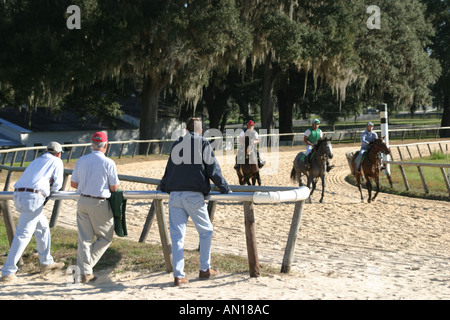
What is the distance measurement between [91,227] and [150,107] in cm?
2469

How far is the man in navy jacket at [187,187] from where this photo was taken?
6715 millimetres

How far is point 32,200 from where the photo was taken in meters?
7.05

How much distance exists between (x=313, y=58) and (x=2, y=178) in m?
18.2

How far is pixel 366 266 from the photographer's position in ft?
27.3

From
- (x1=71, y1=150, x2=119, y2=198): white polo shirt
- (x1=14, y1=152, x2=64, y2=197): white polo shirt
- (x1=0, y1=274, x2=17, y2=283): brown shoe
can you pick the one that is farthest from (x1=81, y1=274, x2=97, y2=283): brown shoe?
(x1=14, y1=152, x2=64, y2=197): white polo shirt

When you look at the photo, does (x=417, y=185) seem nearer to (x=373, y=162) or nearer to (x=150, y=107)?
(x=373, y=162)

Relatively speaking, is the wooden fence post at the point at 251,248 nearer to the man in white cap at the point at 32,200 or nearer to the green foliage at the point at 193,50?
the man in white cap at the point at 32,200

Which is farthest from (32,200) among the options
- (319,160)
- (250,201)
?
(319,160)

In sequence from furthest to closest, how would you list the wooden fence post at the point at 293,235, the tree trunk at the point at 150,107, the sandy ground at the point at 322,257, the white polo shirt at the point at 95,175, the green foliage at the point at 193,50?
the tree trunk at the point at 150,107
the green foliage at the point at 193,50
the wooden fence post at the point at 293,235
the white polo shirt at the point at 95,175
the sandy ground at the point at 322,257

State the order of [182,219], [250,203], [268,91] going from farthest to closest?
[268,91], [250,203], [182,219]

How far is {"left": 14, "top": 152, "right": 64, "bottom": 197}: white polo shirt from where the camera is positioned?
7102mm

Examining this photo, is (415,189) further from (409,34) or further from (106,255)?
(409,34)

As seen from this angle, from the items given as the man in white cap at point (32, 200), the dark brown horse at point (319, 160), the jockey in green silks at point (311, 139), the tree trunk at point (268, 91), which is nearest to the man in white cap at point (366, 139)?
the jockey in green silks at point (311, 139)
